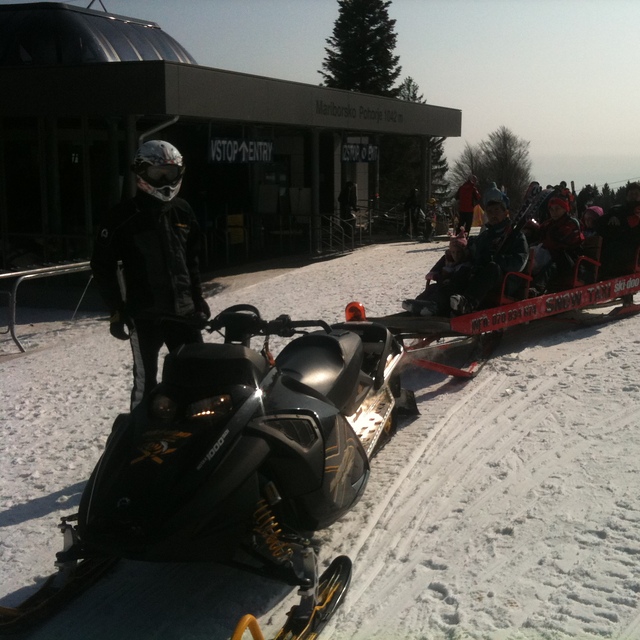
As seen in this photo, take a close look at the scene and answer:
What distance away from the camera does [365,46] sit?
165 ft

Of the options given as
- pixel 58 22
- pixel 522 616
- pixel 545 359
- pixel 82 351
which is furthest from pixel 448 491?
pixel 58 22

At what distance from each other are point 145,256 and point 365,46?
4797 centimetres

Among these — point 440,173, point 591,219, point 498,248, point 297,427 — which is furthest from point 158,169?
point 440,173

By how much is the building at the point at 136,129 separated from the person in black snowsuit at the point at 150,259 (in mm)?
7773

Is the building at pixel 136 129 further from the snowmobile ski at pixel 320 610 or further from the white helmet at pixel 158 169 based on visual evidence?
the snowmobile ski at pixel 320 610

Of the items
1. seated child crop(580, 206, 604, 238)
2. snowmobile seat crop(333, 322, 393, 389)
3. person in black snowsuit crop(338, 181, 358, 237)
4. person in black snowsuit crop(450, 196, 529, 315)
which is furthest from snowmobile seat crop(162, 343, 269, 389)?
person in black snowsuit crop(338, 181, 358, 237)

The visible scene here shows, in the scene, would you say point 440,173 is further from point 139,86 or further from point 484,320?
point 484,320

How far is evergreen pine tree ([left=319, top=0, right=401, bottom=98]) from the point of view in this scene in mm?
50188

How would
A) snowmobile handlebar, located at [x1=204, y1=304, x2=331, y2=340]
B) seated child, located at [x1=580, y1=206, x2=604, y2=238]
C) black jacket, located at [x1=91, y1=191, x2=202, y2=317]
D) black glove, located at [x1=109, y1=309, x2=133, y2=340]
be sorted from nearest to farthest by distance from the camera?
snowmobile handlebar, located at [x1=204, y1=304, x2=331, y2=340] < black jacket, located at [x1=91, y1=191, x2=202, y2=317] < black glove, located at [x1=109, y1=309, x2=133, y2=340] < seated child, located at [x1=580, y1=206, x2=604, y2=238]

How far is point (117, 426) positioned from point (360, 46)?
4907cm

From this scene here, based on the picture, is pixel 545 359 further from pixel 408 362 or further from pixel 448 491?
pixel 448 491

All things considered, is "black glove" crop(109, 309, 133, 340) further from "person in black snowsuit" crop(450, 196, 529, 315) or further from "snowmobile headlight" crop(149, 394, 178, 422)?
"person in black snowsuit" crop(450, 196, 529, 315)

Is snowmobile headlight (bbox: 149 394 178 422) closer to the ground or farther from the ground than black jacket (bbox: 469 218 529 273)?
closer to the ground

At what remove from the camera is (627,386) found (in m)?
6.78
